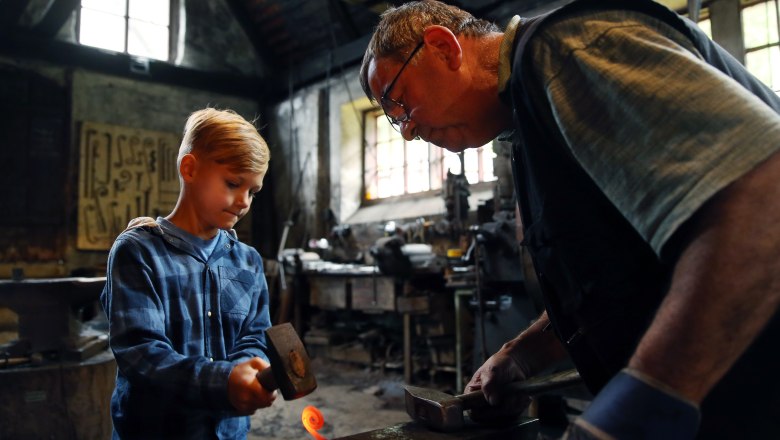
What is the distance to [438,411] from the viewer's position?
1.22 metres

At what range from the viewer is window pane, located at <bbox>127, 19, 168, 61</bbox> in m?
7.62

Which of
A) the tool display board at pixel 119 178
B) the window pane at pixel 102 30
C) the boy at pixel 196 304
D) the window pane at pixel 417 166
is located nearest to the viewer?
the boy at pixel 196 304

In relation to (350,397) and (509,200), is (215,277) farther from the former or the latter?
(350,397)

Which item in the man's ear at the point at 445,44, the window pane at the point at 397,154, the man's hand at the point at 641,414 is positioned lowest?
the man's hand at the point at 641,414

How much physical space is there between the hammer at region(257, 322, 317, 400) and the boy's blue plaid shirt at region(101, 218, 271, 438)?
0.12 meters

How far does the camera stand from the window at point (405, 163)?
20.0 feet

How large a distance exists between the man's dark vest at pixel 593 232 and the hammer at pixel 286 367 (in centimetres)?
54

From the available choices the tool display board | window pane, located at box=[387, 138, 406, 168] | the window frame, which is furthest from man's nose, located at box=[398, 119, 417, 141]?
the tool display board

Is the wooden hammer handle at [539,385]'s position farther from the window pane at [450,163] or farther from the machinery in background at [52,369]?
the window pane at [450,163]

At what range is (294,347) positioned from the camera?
1082mm

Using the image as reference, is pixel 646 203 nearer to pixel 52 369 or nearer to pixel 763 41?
pixel 52 369

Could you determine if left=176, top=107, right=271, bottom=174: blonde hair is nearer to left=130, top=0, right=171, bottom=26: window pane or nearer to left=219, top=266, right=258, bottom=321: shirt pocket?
left=219, top=266, right=258, bottom=321: shirt pocket

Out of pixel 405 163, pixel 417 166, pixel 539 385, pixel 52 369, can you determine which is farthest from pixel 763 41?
pixel 52 369

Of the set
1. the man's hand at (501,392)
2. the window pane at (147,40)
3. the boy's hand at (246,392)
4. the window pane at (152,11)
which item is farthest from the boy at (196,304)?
the window pane at (152,11)
